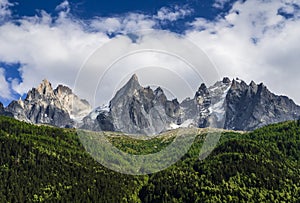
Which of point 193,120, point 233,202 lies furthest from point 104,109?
point 233,202

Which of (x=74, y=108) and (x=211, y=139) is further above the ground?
(x=74, y=108)

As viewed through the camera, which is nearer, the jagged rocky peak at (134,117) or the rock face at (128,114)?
the rock face at (128,114)

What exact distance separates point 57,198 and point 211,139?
173683 mm

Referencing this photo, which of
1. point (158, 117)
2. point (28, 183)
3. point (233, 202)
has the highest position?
point (28, 183)

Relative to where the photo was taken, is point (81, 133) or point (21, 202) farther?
point (21, 202)

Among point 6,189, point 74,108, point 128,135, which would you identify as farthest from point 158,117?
point 6,189

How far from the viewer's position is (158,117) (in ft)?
142

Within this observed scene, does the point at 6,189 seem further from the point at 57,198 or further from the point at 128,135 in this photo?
the point at 128,135

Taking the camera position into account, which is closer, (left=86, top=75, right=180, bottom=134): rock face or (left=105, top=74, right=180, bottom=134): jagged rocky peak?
(left=86, top=75, right=180, bottom=134): rock face

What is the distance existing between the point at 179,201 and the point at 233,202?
83.3 ft

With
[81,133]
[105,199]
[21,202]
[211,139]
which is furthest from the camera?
[105,199]

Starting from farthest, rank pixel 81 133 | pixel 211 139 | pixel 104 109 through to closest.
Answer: pixel 104 109
pixel 81 133
pixel 211 139

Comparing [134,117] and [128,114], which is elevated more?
[128,114]

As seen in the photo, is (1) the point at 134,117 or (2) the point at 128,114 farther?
(2) the point at 128,114
